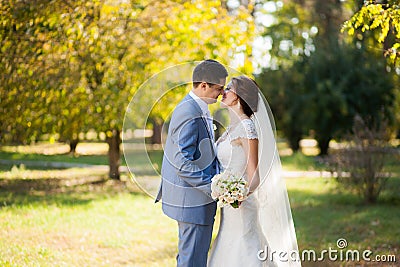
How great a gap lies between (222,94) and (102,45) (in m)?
8.23

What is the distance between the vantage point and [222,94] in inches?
183

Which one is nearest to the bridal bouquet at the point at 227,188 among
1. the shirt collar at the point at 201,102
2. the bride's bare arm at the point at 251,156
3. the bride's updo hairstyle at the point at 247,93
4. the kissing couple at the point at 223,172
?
the kissing couple at the point at 223,172

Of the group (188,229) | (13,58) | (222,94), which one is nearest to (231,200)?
(188,229)

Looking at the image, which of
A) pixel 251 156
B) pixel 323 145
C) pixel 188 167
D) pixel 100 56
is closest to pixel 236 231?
pixel 251 156

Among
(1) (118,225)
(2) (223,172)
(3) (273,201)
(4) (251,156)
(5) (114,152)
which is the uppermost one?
(4) (251,156)

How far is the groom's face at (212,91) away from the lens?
4.46 meters

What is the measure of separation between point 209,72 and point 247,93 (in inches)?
21.4

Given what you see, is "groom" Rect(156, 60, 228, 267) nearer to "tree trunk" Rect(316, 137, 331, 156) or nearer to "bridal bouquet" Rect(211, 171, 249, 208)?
"bridal bouquet" Rect(211, 171, 249, 208)

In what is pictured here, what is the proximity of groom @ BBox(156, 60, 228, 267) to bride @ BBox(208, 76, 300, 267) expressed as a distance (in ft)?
0.84

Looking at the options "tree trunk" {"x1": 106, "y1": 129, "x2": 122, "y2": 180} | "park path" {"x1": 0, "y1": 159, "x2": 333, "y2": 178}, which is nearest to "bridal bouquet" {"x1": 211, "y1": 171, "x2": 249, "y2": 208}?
"tree trunk" {"x1": 106, "y1": 129, "x2": 122, "y2": 180}

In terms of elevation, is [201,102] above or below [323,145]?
above

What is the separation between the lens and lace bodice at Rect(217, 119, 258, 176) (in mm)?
4801

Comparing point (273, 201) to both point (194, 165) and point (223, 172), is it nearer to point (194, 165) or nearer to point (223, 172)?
point (223, 172)

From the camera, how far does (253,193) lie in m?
5.02
